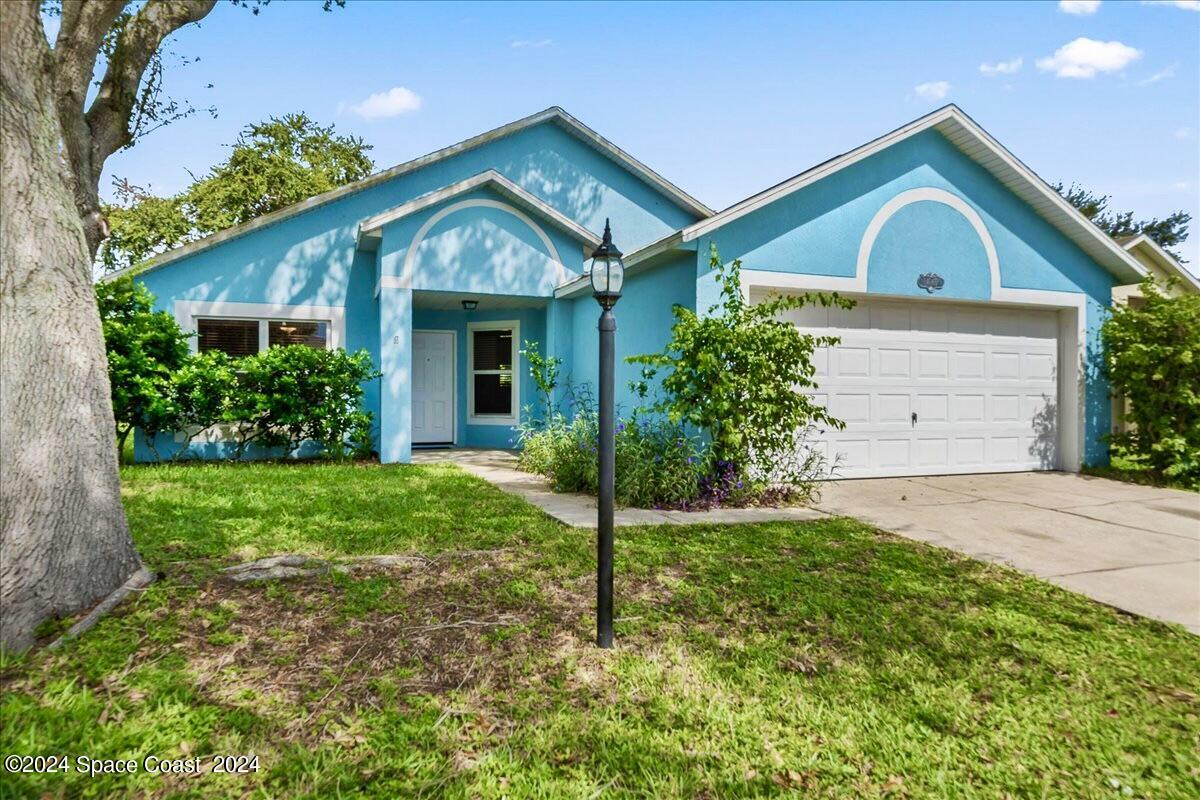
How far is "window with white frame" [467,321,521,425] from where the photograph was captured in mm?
12398

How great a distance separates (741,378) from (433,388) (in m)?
7.83

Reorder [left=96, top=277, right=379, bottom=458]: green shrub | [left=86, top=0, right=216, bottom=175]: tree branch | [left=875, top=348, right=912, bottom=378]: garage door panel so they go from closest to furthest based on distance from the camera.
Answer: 1. [left=86, top=0, right=216, bottom=175]: tree branch
2. [left=875, top=348, right=912, bottom=378]: garage door panel
3. [left=96, top=277, right=379, bottom=458]: green shrub

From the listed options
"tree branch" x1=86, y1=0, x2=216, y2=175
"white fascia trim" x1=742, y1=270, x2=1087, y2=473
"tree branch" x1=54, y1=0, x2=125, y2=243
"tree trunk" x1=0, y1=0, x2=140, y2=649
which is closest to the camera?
"tree trunk" x1=0, y1=0, x2=140, y2=649

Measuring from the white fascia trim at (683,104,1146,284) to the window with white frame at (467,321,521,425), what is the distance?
510 cm

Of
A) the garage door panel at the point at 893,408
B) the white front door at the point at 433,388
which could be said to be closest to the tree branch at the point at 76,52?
the white front door at the point at 433,388

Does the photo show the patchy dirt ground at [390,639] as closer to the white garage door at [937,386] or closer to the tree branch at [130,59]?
the tree branch at [130,59]

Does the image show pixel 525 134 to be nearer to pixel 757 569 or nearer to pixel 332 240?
pixel 332 240

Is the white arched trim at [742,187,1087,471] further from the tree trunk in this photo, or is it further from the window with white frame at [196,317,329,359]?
the window with white frame at [196,317,329,359]

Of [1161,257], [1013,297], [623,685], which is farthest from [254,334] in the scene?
[1161,257]

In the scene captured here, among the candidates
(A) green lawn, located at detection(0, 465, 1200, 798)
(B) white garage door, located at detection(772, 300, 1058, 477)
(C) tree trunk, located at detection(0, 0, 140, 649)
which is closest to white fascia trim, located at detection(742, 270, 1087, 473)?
(B) white garage door, located at detection(772, 300, 1058, 477)

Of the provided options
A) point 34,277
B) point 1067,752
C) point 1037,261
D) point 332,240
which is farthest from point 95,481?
point 1037,261

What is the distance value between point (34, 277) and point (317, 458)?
24.7 ft

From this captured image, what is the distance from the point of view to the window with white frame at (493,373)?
40.7 feet

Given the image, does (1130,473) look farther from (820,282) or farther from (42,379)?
(42,379)
